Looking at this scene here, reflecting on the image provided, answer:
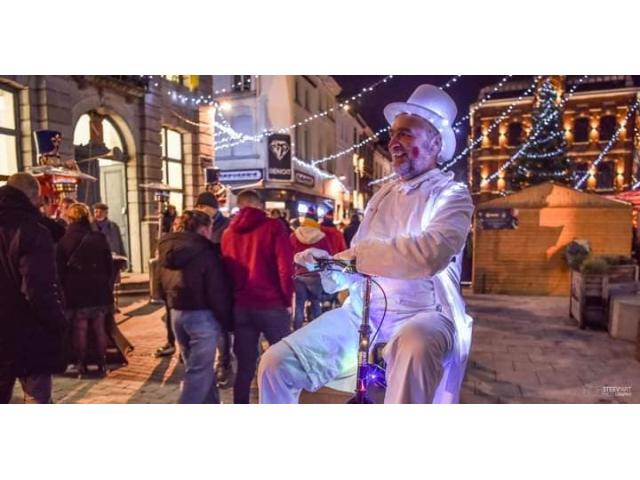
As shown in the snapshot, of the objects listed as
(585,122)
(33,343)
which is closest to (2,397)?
(33,343)

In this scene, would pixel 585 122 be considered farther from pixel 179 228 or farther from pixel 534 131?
pixel 179 228

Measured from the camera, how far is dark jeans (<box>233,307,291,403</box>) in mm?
3746

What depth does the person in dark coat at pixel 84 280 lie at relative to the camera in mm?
4602

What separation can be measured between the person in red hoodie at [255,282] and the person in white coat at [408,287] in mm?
1425

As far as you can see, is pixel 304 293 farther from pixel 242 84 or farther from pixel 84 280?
pixel 242 84

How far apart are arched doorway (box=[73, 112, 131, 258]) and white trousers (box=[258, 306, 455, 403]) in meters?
9.75

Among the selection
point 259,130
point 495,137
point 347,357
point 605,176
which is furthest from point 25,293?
point 495,137

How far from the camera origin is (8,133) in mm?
8430

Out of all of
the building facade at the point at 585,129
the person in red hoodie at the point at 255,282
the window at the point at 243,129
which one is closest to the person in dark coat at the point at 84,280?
the person in red hoodie at the point at 255,282

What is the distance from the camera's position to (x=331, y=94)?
2891 cm

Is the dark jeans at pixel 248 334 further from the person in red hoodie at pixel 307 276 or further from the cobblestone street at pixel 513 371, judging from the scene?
the person in red hoodie at pixel 307 276

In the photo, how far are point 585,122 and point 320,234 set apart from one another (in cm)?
3159

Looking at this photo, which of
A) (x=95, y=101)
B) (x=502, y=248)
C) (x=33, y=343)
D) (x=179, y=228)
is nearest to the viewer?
(x=33, y=343)

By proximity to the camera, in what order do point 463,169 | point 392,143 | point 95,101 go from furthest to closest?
point 463,169 < point 95,101 < point 392,143
